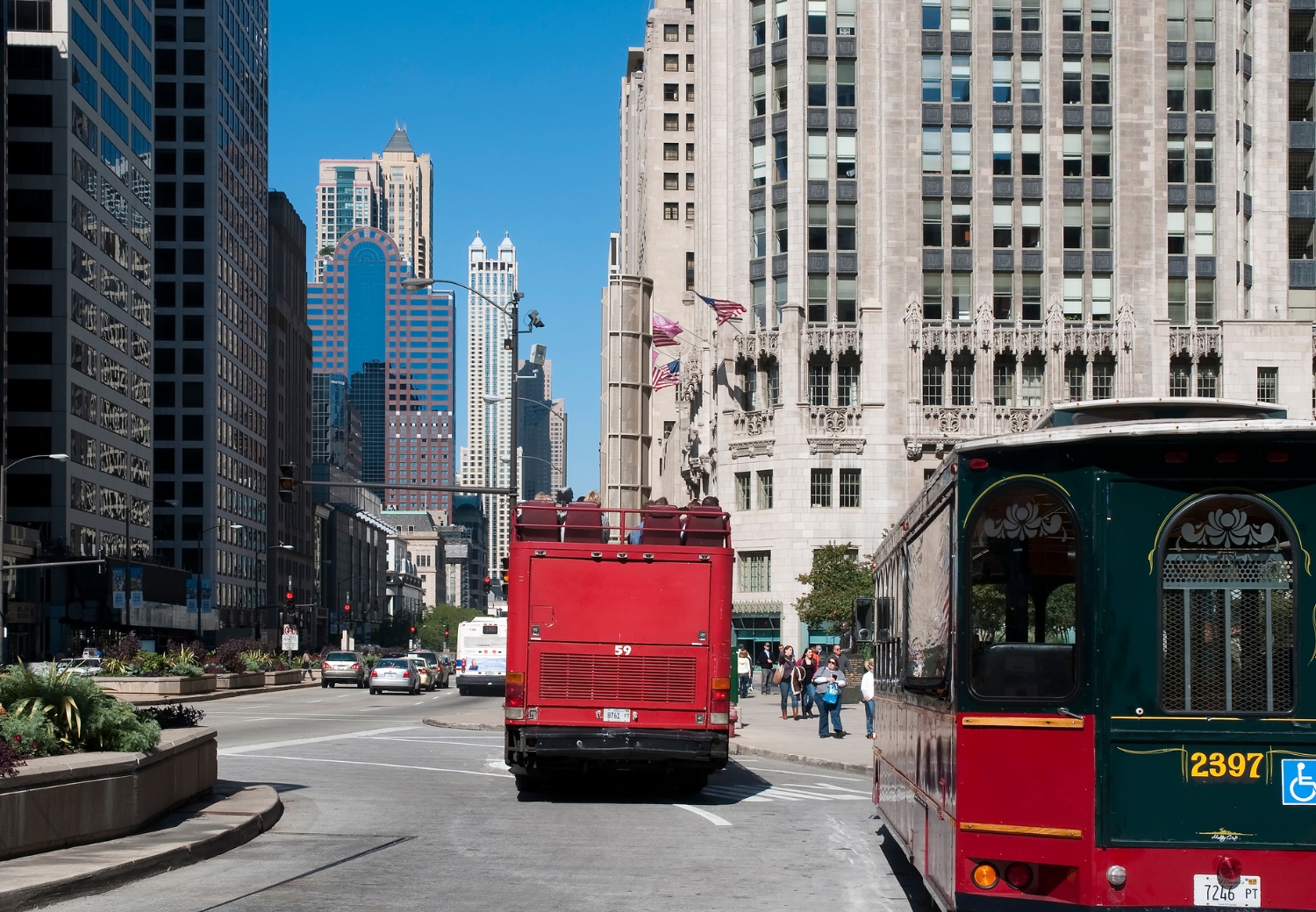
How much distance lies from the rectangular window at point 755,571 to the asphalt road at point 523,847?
4747 centimetres

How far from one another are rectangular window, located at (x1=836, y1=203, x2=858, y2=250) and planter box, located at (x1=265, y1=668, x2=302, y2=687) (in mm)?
31188

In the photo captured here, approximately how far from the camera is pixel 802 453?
72.1 metres

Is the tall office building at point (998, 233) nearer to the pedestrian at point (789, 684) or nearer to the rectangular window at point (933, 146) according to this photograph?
the rectangular window at point (933, 146)

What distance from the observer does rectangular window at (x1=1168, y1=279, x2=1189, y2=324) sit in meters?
72.8

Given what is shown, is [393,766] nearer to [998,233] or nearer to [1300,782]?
[1300,782]

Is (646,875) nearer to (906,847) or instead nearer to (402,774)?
(906,847)

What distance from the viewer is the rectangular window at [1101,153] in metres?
72.7

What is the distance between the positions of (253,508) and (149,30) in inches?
1911

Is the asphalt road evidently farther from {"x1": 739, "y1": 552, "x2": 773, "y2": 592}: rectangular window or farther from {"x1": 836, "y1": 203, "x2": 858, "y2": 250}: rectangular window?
{"x1": 836, "y1": 203, "x2": 858, "y2": 250}: rectangular window

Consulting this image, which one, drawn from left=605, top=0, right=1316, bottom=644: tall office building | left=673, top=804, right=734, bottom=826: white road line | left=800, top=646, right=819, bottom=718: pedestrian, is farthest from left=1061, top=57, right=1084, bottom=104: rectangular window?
left=673, top=804, right=734, bottom=826: white road line

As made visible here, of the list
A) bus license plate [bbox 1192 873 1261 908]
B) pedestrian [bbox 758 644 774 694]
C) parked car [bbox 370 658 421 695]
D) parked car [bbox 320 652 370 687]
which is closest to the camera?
bus license plate [bbox 1192 873 1261 908]

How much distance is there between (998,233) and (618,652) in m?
58.3

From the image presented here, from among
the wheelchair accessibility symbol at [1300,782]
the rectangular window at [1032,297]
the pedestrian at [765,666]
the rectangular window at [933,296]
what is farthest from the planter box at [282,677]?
the wheelchair accessibility symbol at [1300,782]

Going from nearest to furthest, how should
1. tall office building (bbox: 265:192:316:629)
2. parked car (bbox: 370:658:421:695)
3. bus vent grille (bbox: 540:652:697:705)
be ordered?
1. bus vent grille (bbox: 540:652:697:705)
2. parked car (bbox: 370:658:421:695)
3. tall office building (bbox: 265:192:316:629)
